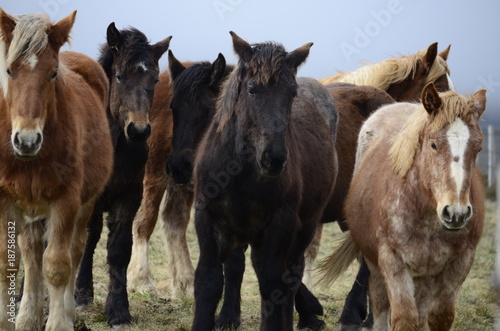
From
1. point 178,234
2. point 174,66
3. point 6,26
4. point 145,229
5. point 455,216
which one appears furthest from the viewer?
point 178,234

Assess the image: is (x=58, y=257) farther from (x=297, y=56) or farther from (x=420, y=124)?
(x=420, y=124)

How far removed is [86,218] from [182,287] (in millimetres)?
2312

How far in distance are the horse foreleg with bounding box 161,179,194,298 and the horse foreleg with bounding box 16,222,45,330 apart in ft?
8.72

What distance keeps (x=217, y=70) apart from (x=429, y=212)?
2785 millimetres

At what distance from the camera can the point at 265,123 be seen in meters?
5.19

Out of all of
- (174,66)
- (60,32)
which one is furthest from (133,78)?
(60,32)

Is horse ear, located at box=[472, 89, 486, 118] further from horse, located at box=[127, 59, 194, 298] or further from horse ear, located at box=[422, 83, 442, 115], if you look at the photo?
horse, located at box=[127, 59, 194, 298]

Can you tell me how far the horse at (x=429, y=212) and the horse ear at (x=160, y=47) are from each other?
8.27ft

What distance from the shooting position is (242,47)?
218 inches

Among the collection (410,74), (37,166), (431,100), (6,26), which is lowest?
(37,166)

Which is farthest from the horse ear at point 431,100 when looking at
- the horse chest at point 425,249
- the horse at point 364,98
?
the horse at point 364,98

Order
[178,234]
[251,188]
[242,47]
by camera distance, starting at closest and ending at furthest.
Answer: [251,188], [242,47], [178,234]

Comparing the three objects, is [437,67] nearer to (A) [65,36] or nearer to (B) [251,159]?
(B) [251,159]

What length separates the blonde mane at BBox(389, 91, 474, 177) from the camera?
5.11 m
